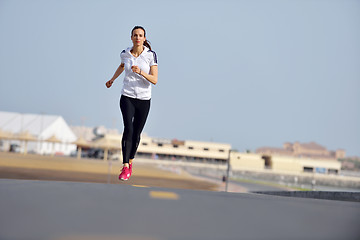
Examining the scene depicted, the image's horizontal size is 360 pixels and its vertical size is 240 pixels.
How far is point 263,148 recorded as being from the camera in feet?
636

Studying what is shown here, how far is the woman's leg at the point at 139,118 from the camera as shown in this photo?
14.9ft

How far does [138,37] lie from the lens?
174 inches

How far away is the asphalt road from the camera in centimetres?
168

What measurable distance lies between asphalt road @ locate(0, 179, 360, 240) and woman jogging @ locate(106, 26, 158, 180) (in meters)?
1.80

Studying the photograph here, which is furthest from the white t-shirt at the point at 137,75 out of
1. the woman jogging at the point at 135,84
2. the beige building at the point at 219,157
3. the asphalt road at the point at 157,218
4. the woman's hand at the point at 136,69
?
the beige building at the point at 219,157

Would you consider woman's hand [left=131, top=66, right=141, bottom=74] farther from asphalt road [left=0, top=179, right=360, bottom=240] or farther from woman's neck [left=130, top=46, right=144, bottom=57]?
asphalt road [left=0, top=179, right=360, bottom=240]

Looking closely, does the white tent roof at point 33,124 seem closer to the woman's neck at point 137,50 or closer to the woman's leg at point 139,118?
the woman's leg at point 139,118

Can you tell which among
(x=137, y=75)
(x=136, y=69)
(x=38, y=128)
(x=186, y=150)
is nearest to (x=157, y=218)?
A: (x=136, y=69)

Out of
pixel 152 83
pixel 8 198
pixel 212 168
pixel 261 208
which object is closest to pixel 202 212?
pixel 261 208

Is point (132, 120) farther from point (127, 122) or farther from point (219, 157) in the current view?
point (219, 157)

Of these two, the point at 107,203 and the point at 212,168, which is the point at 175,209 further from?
the point at 212,168

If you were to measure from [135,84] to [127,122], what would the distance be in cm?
39

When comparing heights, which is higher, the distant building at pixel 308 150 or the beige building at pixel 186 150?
the distant building at pixel 308 150

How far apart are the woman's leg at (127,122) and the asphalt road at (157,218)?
1789 millimetres
